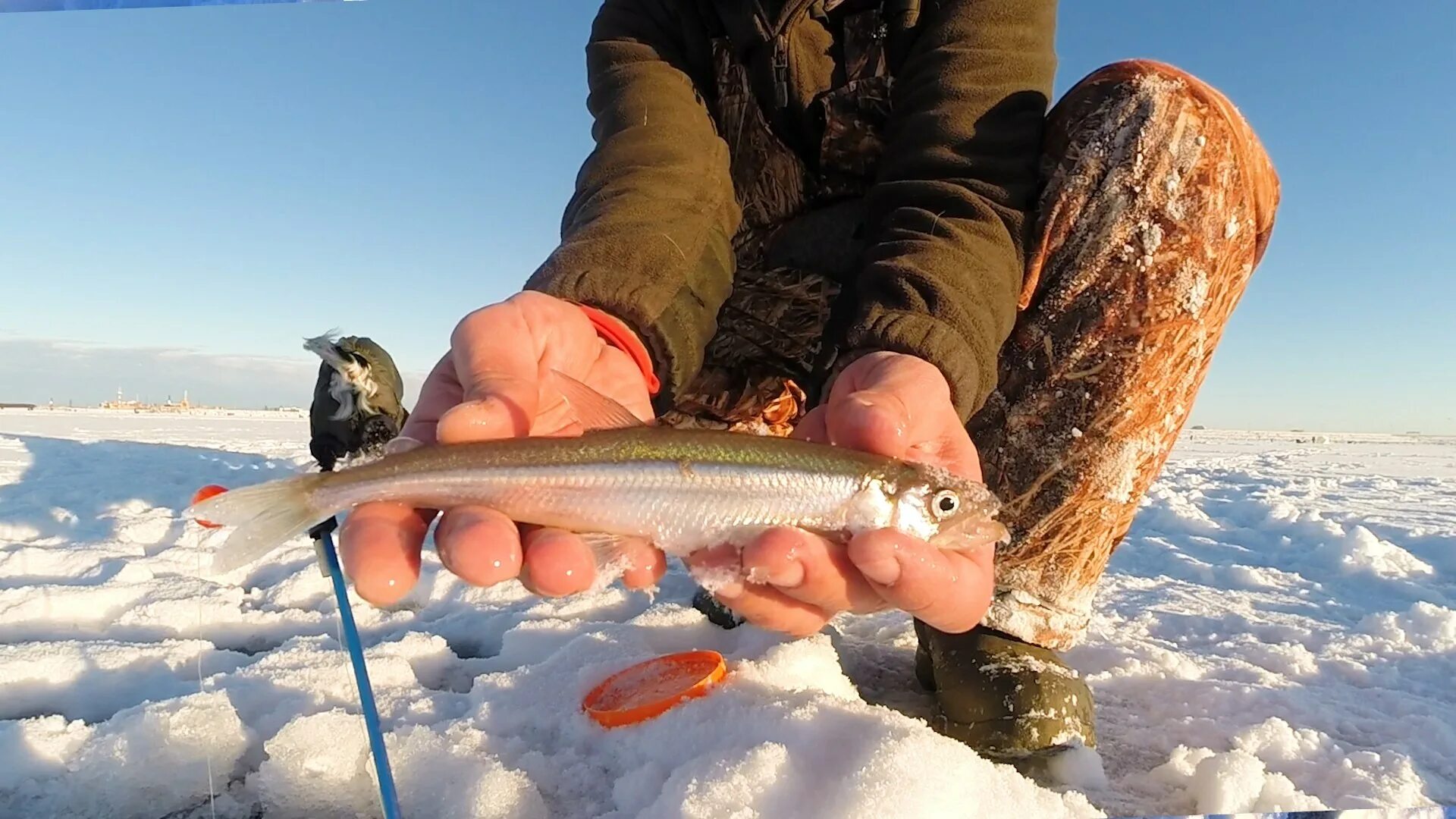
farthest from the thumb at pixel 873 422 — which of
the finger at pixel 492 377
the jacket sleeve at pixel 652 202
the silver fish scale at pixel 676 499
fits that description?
the jacket sleeve at pixel 652 202

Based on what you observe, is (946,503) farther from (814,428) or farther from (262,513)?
(262,513)

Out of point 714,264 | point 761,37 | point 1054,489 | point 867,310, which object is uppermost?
point 761,37

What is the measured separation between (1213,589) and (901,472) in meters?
3.25

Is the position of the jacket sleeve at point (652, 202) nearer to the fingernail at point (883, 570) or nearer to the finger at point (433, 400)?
the finger at point (433, 400)

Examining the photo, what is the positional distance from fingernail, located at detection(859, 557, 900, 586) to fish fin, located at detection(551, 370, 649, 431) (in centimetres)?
88

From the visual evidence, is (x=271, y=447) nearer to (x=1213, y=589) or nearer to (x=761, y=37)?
(x=761, y=37)

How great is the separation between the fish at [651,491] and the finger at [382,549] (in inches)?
2.8

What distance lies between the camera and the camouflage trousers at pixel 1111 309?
2.85 metres

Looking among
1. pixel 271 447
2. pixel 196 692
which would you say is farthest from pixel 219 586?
→ pixel 271 447

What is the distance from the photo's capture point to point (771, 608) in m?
2.07

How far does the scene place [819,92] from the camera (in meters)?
3.61

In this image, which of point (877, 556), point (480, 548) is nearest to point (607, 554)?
point (480, 548)

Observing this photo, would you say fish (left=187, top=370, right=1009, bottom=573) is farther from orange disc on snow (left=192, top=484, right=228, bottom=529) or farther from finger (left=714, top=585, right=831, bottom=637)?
finger (left=714, top=585, right=831, bottom=637)

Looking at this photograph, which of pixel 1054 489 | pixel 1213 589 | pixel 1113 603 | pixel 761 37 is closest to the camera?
pixel 1054 489
